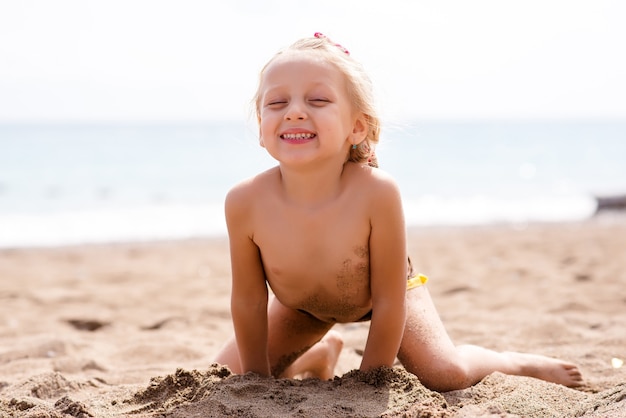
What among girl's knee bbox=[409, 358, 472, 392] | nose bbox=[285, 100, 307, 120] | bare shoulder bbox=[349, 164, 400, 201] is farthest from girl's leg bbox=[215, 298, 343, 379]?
nose bbox=[285, 100, 307, 120]

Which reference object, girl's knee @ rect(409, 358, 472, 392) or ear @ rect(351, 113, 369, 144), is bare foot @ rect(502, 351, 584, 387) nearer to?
girl's knee @ rect(409, 358, 472, 392)

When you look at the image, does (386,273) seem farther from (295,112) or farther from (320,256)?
(295,112)

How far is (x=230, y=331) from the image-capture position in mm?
4465

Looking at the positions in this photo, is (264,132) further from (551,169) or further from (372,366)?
(551,169)

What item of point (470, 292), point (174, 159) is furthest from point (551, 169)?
point (470, 292)

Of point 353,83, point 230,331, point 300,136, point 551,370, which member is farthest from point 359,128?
point 230,331

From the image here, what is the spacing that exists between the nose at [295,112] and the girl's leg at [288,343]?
3.17ft

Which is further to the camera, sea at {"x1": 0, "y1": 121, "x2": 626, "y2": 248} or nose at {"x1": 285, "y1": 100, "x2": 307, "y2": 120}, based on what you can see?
sea at {"x1": 0, "y1": 121, "x2": 626, "y2": 248}

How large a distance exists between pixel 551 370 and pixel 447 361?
0.54m

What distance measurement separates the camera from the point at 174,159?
2448 centimetres

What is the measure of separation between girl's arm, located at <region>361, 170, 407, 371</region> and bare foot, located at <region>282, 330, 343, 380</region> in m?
0.61

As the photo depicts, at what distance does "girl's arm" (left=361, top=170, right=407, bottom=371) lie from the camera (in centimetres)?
267

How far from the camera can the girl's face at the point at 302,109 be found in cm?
262

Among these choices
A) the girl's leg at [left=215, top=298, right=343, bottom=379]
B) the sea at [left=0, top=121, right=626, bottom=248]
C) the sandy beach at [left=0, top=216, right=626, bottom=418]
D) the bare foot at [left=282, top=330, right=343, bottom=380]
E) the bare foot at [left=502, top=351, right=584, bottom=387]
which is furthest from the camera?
the sea at [left=0, top=121, right=626, bottom=248]
